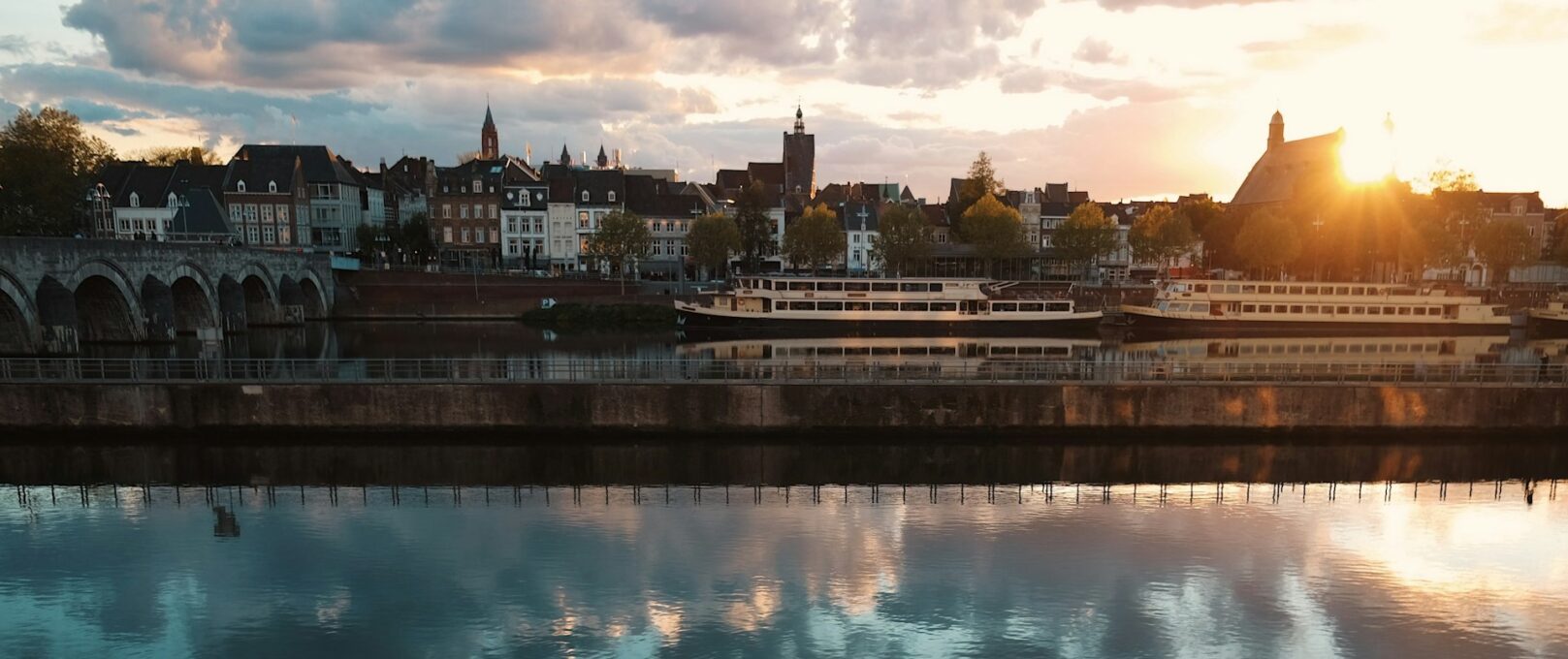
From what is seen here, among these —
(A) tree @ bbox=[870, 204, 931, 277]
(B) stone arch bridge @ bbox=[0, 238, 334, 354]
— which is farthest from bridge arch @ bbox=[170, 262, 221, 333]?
(A) tree @ bbox=[870, 204, 931, 277]

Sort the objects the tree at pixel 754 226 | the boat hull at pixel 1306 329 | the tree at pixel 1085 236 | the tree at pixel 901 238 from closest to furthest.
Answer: the boat hull at pixel 1306 329 < the tree at pixel 901 238 < the tree at pixel 1085 236 < the tree at pixel 754 226

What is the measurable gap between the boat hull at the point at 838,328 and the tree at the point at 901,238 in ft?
92.4

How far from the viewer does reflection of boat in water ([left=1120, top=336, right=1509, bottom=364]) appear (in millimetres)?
50656

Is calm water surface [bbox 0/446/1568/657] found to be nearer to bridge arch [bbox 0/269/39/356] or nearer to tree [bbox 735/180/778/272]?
bridge arch [bbox 0/269/39/356]

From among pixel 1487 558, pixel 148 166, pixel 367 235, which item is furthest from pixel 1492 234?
pixel 148 166

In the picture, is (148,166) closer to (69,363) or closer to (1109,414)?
(69,363)

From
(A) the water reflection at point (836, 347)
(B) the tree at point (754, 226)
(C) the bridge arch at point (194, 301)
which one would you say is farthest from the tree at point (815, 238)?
(C) the bridge arch at point (194, 301)

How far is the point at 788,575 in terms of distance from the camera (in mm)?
18953

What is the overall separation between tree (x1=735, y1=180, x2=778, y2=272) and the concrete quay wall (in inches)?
2637

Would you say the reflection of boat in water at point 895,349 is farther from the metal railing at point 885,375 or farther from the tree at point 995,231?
the tree at point 995,231

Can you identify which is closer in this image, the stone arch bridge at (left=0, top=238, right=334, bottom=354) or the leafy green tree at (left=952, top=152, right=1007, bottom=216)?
the stone arch bridge at (left=0, top=238, right=334, bottom=354)

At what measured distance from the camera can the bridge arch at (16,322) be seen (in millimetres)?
40531

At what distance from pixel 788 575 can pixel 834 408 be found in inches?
405

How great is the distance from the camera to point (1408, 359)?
4991 cm
